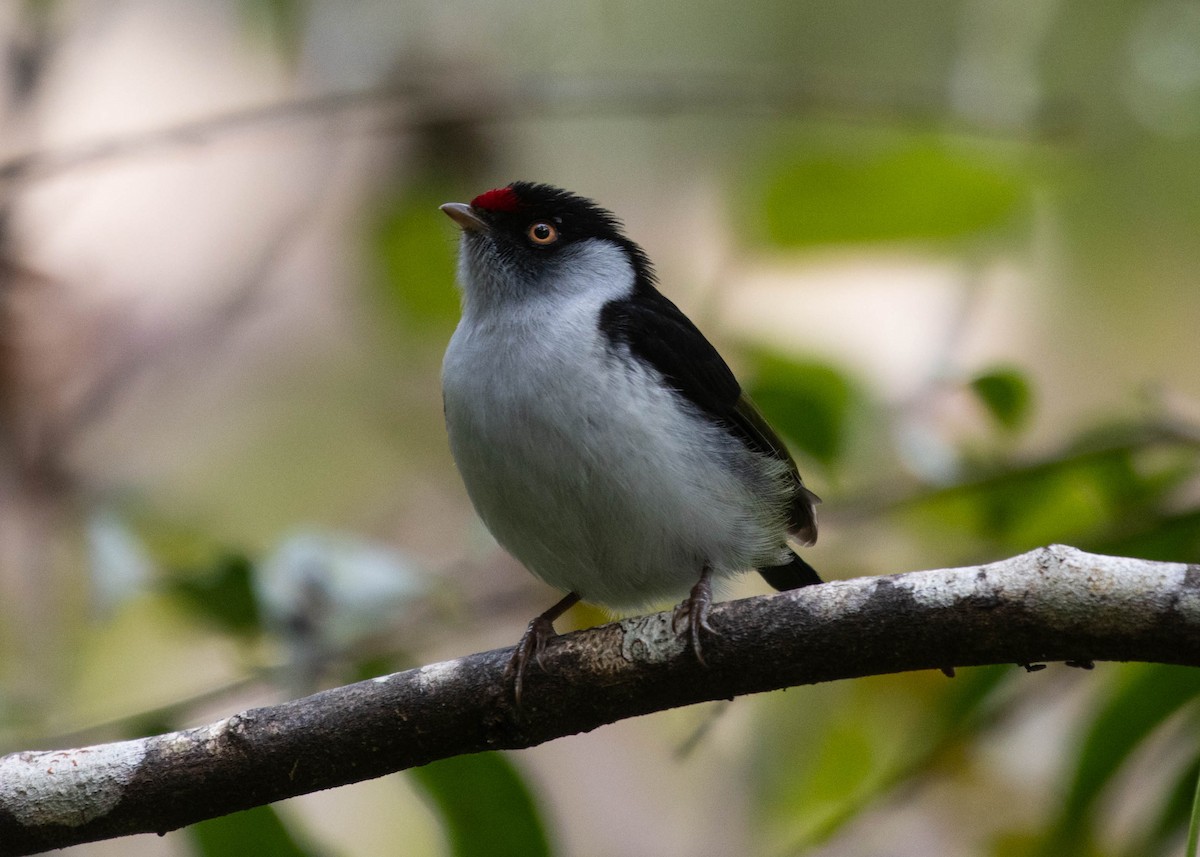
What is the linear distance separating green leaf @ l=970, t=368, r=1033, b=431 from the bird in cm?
57

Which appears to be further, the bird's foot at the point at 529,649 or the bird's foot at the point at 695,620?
the bird's foot at the point at 529,649

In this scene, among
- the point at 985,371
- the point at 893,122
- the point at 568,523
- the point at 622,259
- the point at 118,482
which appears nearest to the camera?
the point at 568,523

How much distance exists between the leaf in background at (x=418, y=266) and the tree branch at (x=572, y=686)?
→ 3.31 metres

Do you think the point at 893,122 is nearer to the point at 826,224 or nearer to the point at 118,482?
the point at 826,224

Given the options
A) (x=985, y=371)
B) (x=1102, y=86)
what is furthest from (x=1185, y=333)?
(x=985, y=371)

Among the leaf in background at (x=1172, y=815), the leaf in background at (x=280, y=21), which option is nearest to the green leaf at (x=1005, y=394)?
the leaf in background at (x=1172, y=815)

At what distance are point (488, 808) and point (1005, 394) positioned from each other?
5.99 feet

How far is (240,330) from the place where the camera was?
275 inches

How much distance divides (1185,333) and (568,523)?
208 inches

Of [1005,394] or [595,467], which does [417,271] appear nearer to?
[595,467]

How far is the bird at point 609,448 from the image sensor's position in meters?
3.23

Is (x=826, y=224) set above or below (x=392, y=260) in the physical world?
below

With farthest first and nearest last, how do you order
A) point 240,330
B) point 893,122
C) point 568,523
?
point 240,330 → point 893,122 → point 568,523

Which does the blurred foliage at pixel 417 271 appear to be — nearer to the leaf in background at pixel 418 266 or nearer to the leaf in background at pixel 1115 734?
the leaf in background at pixel 418 266
